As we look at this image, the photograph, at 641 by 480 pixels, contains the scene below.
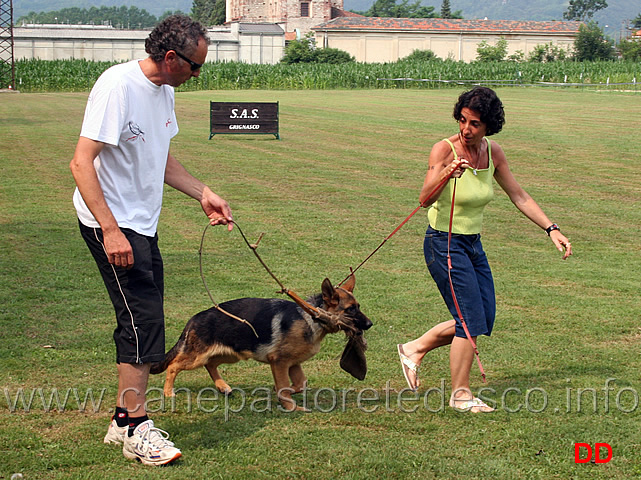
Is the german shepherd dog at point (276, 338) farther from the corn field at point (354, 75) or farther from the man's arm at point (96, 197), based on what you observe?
the corn field at point (354, 75)

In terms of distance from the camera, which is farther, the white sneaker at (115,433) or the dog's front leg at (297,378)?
the dog's front leg at (297,378)

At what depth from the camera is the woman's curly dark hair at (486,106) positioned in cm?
492

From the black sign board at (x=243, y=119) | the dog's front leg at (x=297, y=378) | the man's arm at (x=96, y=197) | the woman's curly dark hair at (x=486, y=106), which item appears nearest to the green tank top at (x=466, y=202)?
the woman's curly dark hair at (x=486, y=106)

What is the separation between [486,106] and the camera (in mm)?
4910

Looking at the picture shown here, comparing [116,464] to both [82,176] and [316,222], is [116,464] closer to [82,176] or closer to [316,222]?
[82,176]

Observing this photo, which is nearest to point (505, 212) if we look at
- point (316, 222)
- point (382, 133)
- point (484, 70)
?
point (316, 222)

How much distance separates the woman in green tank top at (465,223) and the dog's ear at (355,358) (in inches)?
24.4

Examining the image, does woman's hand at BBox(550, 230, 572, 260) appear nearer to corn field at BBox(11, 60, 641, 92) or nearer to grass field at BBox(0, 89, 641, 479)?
grass field at BBox(0, 89, 641, 479)

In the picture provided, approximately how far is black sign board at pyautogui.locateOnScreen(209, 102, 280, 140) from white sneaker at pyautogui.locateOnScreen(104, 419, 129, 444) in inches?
835

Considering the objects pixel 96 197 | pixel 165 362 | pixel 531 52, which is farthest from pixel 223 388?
pixel 531 52

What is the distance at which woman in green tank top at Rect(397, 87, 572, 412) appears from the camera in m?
5.00

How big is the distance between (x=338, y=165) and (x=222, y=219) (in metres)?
14.8

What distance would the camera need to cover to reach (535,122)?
29.2m

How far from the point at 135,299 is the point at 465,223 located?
2.29 meters
